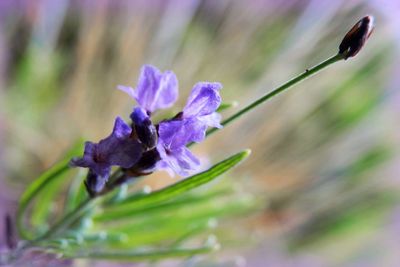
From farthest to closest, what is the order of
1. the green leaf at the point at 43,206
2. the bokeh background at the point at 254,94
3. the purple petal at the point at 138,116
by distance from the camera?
Answer: the bokeh background at the point at 254,94
the green leaf at the point at 43,206
the purple petal at the point at 138,116

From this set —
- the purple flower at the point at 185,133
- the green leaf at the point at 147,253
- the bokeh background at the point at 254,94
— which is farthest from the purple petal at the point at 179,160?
the bokeh background at the point at 254,94

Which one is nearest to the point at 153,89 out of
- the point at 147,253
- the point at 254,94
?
the point at 147,253

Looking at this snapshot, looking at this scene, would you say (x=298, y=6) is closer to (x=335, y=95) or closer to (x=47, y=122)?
(x=335, y=95)

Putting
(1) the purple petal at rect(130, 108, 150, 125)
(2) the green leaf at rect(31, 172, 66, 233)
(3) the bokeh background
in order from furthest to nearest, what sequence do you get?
(3) the bokeh background < (2) the green leaf at rect(31, 172, 66, 233) < (1) the purple petal at rect(130, 108, 150, 125)

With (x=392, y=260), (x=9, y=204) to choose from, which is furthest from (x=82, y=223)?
(x=392, y=260)

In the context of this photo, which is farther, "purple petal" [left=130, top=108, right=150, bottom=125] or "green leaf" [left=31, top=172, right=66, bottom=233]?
"green leaf" [left=31, top=172, right=66, bottom=233]

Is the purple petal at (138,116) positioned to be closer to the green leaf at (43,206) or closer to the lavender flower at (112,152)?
the lavender flower at (112,152)

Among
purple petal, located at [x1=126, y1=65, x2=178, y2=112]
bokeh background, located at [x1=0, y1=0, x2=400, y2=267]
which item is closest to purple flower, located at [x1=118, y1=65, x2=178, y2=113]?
purple petal, located at [x1=126, y1=65, x2=178, y2=112]

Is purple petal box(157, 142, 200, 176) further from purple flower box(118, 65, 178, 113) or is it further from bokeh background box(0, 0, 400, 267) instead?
bokeh background box(0, 0, 400, 267)

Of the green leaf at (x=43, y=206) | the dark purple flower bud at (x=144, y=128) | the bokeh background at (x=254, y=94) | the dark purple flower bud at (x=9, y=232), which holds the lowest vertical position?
the dark purple flower bud at (x=144, y=128)
